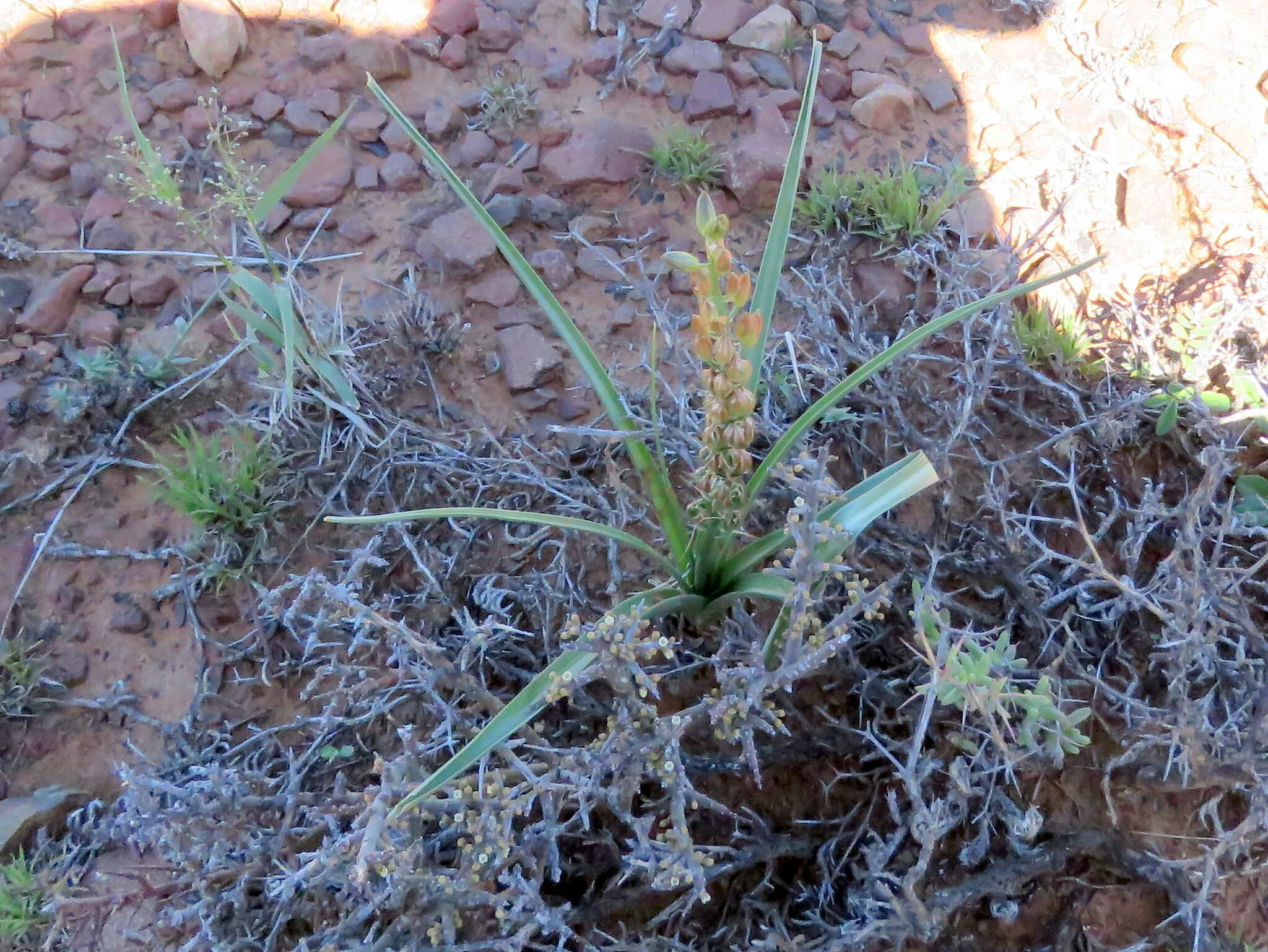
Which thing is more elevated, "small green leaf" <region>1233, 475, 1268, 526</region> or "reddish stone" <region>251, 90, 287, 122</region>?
"reddish stone" <region>251, 90, 287, 122</region>

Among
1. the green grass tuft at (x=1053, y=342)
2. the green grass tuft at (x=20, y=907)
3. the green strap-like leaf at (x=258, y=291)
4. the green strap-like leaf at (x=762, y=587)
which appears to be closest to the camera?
the green strap-like leaf at (x=762, y=587)

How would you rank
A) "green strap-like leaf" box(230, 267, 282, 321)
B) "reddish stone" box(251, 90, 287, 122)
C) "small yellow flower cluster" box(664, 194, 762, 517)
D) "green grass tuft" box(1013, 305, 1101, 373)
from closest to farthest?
"small yellow flower cluster" box(664, 194, 762, 517)
"green strap-like leaf" box(230, 267, 282, 321)
"green grass tuft" box(1013, 305, 1101, 373)
"reddish stone" box(251, 90, 287, 122)

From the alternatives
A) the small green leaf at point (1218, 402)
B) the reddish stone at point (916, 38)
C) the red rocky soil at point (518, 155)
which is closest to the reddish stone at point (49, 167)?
the red rocky soil at point (518, 155)

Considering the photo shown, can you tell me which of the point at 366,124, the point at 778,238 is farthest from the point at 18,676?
the point at 778,238

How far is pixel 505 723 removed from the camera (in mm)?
1090

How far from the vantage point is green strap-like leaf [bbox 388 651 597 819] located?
1018 mm

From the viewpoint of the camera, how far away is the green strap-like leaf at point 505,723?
1.02 m

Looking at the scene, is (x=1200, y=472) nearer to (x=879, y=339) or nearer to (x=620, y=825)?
(x=879, y=339)

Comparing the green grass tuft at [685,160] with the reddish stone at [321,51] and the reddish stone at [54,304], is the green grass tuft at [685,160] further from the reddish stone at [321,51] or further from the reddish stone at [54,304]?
the reddish stone at [54,304]

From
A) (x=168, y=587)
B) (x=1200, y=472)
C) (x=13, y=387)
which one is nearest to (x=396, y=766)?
(x=168, y=587)

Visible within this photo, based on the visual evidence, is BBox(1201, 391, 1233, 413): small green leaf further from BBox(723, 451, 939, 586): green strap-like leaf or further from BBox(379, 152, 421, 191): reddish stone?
BBox(379, 152, 421, 191): reddish stone

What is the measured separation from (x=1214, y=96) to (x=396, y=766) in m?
2.50

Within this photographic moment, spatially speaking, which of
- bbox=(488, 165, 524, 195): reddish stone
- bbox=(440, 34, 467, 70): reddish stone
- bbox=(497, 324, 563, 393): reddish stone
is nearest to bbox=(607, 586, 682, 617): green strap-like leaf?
bbox=(497, 324, 563, 393): reddish stone

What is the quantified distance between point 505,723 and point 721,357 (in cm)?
52
